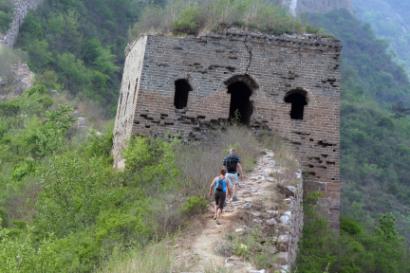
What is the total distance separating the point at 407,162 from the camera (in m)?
33.4

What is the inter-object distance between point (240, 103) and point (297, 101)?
4.28ft

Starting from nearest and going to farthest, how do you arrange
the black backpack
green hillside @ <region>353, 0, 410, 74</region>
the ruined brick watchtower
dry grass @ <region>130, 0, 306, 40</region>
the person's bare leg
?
1. the black backpack
2. the person's bare leg
3. the ruined brick watchtower
4. dry grass @ <region>130, 0, 306, 40</region>
5. green hillside @ <region>353, 0, 410, 74</region>

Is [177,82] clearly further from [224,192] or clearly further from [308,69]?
[224,192]

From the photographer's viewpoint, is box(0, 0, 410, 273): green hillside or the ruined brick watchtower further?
the ruined brick watchtower

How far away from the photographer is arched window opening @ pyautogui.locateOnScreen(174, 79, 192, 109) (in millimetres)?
12877

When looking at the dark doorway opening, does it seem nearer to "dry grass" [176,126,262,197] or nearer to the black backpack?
"dry grass" [176,126,262,197]

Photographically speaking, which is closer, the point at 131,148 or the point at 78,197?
the point at 78,197

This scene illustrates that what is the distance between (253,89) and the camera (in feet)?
42.5

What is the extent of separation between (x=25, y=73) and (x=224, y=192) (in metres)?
23.1

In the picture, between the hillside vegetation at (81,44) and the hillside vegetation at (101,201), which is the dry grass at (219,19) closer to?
the hillside vegetation at (101,201)

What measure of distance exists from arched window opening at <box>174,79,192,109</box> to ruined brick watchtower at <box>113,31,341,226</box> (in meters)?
0.02

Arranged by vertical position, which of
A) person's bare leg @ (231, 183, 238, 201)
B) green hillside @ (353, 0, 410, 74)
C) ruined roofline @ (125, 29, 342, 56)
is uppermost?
green hillside @ (353, 0, 410, 74)

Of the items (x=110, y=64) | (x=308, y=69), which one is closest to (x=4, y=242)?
(x=308, y=69)

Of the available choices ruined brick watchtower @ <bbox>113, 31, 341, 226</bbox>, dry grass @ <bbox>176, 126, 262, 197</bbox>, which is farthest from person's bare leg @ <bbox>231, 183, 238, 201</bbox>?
ruined brick watchtower @ <bbox>113, 31, 341, 226</bbox>
